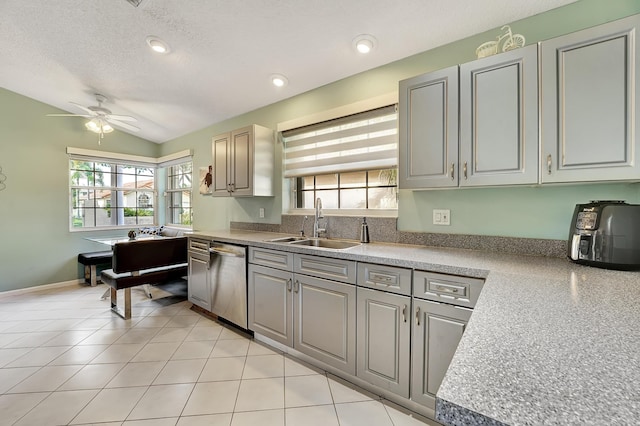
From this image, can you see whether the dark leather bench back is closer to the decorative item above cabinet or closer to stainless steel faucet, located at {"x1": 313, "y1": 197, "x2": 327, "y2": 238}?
stainless steel faucet, located at {"x1": 313, "y1": 197, "x2": 327, "y2": 238}

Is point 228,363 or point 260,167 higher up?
point 260,167

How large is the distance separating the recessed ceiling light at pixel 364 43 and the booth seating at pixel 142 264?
2.96 meters

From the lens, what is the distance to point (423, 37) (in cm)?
209

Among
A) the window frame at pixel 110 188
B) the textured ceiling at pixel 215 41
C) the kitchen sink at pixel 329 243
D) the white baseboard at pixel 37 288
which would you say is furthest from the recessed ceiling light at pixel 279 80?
the white baseboard at pixel 37 288

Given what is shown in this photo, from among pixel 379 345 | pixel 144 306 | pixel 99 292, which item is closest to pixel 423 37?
pixel 379 345

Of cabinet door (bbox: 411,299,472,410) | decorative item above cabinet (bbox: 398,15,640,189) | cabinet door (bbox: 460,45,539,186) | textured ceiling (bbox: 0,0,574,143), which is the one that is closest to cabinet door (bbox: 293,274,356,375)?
cabinet door (bbox: 411,299,472,410)

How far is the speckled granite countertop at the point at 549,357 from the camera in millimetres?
417

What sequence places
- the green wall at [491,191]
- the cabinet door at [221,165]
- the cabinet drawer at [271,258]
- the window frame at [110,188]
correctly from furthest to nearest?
the window frame at [110,188]
the cabinet door at [221,165]
the cabinet drawer at [271,258]
the green wall at [491,191]

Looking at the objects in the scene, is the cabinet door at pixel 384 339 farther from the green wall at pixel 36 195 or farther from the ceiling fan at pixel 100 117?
the green wall at pixel 36 195

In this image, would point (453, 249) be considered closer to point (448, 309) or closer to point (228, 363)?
point (448, 309)

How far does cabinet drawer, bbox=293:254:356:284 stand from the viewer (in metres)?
1.92

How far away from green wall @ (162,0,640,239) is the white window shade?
7.7 inches

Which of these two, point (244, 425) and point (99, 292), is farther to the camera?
point (99, 292)

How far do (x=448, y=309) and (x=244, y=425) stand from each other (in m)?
1.34
